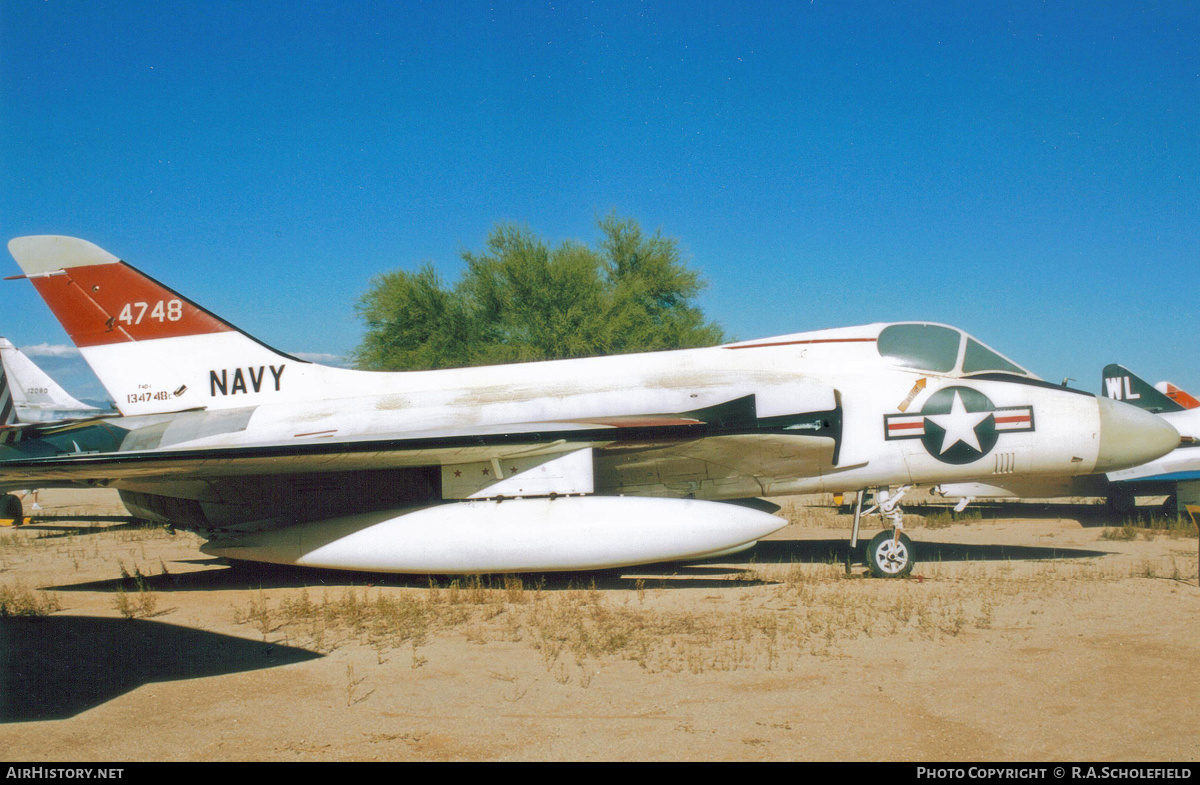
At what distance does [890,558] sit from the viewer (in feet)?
28.8

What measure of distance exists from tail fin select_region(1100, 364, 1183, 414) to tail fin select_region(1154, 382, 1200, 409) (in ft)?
0.98

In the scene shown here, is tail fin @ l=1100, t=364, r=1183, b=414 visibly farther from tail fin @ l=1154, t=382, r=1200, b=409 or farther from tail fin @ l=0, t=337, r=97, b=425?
tail fin @ l=0, t=337, r=97, b=425

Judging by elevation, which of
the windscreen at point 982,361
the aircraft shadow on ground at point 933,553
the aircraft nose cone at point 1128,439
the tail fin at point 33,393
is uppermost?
the tail fin at point 33,393

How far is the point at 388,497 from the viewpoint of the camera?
9.49 meters

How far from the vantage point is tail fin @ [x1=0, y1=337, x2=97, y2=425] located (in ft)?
73.1

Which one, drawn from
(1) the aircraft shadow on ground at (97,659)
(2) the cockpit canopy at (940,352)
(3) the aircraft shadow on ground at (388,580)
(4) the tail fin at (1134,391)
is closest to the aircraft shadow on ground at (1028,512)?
(4) the tail fin at (1134,391)

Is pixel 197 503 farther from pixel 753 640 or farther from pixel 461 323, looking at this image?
pixel 461 323

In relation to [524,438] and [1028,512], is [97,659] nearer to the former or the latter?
[524,438]

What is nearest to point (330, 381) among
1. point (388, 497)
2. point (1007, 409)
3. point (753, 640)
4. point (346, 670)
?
point (388, 497)

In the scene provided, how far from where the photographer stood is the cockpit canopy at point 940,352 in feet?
30.0

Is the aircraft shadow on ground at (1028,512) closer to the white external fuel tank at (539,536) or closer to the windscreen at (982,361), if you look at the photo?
the windscreen at (982,361)

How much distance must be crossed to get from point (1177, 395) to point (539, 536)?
16171 millimetres

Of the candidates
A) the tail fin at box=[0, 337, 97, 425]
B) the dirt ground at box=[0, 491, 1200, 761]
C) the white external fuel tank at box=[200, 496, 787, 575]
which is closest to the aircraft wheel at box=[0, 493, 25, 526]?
the tail fin at box=[0, 337, 97, 425]

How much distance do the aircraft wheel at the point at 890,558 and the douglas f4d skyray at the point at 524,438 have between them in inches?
1.0
